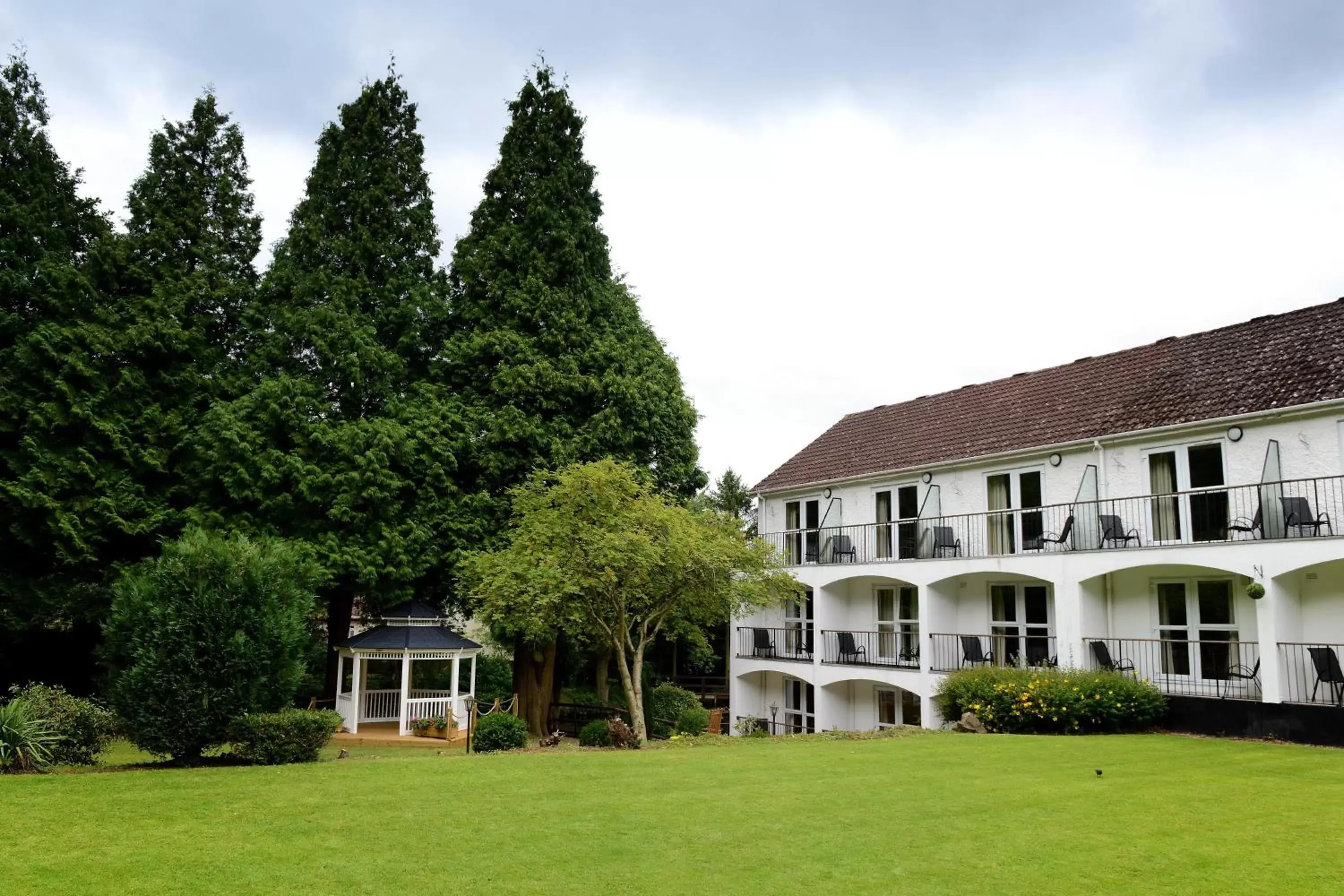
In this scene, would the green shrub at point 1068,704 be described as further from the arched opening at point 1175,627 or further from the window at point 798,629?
the window at point 798,629

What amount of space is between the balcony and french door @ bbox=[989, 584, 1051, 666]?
2252 mm

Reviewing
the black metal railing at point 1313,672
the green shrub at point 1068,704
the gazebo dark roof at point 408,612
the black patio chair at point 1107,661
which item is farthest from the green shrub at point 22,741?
the black metal railing at point 1313,672

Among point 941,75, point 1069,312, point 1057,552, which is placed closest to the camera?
point 941,75

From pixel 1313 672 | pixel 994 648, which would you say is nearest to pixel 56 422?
pixel 994 648

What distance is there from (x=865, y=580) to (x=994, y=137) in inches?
524

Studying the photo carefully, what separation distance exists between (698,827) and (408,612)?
16859mm

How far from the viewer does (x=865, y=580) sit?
2692cm

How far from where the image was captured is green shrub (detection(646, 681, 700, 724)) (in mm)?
26438

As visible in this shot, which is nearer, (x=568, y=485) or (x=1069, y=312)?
(x=568, y=485)

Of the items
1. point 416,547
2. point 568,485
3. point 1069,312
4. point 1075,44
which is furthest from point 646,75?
point 1069,312

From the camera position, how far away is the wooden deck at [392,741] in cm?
2198

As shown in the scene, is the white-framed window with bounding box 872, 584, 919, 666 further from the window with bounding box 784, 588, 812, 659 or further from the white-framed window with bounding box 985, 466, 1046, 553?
the white-framed window with bounding box 985, 466, 1046, 553

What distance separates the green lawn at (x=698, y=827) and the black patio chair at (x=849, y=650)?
39.7ft

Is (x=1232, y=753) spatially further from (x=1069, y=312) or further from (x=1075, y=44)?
(x=1069, y=312)
